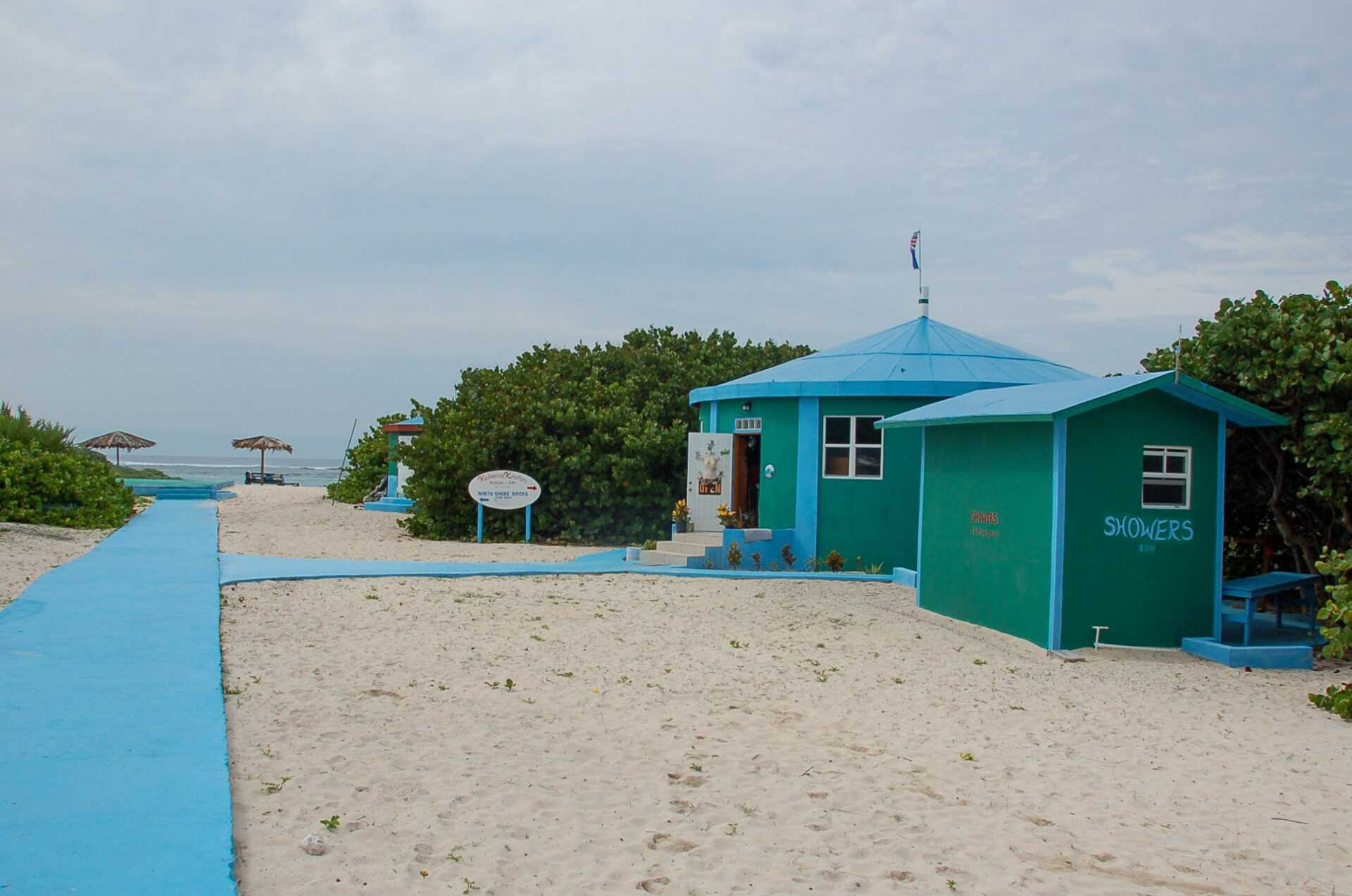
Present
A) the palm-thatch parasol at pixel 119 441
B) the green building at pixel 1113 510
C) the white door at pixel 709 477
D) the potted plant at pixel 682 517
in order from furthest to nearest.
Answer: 1. the palm-thatch parasol at pixel 119 441
2. the white door at pixel 709 477
3. the potted plant at pixel 682 517
4. the green building at pixel 1113 510

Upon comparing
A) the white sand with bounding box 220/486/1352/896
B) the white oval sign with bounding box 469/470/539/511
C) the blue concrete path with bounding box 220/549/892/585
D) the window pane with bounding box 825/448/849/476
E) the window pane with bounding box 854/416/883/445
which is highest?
the window pane with bounding box 854/416/883/445

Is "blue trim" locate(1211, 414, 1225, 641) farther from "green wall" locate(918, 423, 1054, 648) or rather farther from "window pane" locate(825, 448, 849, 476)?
"window pane" locate(825, 448, 849, 476)

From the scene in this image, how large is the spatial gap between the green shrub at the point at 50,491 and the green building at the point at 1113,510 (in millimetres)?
15973

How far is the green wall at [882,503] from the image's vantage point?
15047 millimetres

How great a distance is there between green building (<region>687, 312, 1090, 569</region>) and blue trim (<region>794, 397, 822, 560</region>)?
12 mm

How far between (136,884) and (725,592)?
9.49m

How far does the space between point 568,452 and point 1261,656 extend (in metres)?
12.9

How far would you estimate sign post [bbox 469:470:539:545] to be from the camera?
63.9ft

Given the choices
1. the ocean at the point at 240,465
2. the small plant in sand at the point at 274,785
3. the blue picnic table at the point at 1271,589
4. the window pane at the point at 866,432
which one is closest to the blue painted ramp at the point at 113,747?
the small plant in sand at the point at 274,785

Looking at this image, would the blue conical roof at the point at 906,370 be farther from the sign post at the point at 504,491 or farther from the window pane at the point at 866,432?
the sign post at the point at 504,491

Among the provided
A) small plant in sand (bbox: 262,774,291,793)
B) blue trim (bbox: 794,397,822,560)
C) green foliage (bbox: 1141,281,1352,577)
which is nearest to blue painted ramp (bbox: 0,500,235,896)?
small plant in sand (bbox: 262,774,291,793)

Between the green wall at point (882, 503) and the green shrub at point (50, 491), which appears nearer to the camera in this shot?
the green wall at point (882, 503)

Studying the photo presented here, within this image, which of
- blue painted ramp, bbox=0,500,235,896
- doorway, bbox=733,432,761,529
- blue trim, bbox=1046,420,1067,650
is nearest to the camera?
blue painted ramp, bbox=0,500,235,896

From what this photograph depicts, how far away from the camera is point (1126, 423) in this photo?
1030cm
